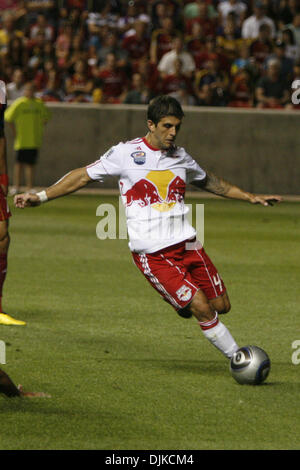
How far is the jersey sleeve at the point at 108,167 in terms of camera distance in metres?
7.53

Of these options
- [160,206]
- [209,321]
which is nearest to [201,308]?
[209,321]

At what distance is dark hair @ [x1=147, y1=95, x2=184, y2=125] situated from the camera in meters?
7.34

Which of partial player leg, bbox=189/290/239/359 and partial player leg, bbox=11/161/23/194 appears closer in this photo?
partial player leg, bbox=189/290/239/359

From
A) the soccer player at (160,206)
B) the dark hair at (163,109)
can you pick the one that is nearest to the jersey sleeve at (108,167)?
the soccer player at (160,206)

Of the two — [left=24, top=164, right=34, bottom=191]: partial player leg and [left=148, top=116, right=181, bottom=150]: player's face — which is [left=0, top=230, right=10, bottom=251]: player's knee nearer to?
[left=148, top=116, right=181, bottom=150]: player's face

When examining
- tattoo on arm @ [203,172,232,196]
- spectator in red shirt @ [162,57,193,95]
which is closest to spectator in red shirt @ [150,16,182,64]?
spectator in red shirt @ [162,57,193,95]

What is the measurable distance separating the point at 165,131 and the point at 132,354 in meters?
2.06

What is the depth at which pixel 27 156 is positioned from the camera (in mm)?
21781

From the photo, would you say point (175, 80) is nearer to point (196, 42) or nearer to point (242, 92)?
point (242, 92)

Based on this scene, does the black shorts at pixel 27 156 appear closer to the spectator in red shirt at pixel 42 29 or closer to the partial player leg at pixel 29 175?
the partial player leg at pixel 29 175

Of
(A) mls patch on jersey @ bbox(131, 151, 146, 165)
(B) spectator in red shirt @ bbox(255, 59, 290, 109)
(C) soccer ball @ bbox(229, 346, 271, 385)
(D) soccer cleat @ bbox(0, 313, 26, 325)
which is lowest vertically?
(D) soccer cleat @ bbox(0, 313, 26, 325)

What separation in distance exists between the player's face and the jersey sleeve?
0.28 metres

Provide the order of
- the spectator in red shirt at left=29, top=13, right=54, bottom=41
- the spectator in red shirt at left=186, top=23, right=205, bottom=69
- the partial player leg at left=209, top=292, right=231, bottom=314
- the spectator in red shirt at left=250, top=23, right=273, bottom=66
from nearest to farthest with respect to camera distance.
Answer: the partial player leg at left=209, top=292, right=231, bottom=314 → the spectator in red shirt at left=250, top=23, right=273, bottom=66 → the spectator in red shirt at left=186, top=23, right=205, bottom=69 → the spectator in red shirt at left=29, top=13, right=54, bottom=41

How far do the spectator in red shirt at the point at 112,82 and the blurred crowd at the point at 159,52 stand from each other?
0.08ft
